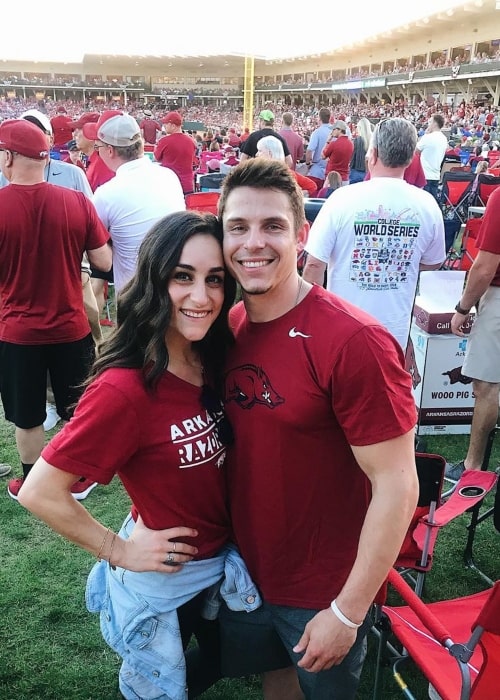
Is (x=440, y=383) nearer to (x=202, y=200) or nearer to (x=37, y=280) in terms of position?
(x=37, y=280)

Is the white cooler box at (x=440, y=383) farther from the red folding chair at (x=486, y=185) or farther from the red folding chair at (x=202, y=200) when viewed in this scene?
the red folding chair at (x=486, y=185)

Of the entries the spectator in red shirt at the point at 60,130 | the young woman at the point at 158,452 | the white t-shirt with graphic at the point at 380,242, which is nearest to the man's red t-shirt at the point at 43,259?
the white t-shirt with graphic at the point at 380,242

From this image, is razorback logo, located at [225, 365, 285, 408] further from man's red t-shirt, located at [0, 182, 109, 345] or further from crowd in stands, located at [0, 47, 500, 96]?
crowd in stands, located at [0, 47, 500, 96]

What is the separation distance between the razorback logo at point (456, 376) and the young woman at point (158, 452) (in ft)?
9.50

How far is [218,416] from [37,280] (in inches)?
72.1

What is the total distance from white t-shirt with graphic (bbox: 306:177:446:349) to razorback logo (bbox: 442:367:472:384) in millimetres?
1007

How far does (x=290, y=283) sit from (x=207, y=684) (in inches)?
57.3

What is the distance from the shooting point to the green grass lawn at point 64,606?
2.31 metres

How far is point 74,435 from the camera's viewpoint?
4.50 feet

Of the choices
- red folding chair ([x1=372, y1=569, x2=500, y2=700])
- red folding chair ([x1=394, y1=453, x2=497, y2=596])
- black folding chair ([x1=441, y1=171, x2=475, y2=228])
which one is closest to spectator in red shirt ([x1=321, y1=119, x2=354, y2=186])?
black folding chair ([x1=441, y1=171, x2=475, y2=228])

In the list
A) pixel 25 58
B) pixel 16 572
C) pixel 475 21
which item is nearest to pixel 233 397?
pixel 16 572

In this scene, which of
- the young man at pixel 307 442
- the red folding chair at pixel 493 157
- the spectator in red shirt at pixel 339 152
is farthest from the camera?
the red folding chair at pixel 493 157

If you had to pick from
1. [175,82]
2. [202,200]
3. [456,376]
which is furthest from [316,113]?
[456,376]

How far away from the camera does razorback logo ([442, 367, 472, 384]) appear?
4148 mm
